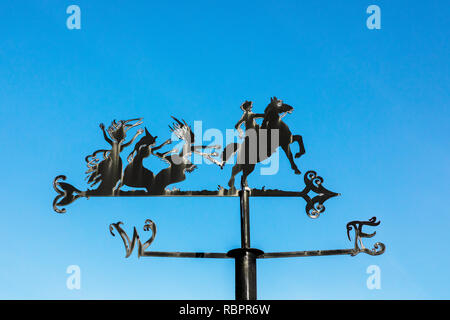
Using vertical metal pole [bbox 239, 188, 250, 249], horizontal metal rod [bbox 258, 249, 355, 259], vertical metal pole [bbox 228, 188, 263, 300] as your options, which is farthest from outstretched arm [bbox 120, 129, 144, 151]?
horizontal metal rod [bbox 258, 249, 355, 259]

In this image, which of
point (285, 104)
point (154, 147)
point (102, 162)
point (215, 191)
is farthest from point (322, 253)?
point (102, 162)


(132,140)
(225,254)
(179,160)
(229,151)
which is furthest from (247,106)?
(225,254)

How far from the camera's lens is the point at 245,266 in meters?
3.71

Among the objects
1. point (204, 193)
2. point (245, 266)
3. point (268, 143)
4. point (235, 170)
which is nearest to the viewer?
point (245, 266)

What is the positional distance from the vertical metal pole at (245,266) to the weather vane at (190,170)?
12 mm

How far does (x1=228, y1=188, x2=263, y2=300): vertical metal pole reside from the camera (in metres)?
3.64

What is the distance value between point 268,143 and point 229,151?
325 mm

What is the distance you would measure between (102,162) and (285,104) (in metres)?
1.58

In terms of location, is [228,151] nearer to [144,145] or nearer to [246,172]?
[246,172]

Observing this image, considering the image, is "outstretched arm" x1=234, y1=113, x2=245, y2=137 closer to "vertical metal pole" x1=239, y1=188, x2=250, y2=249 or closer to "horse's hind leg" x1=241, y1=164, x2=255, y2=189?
"horse's hind leg" x1=241, y1=164, x2=255, y2=189

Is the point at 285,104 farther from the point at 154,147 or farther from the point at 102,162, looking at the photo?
the point at 102,162

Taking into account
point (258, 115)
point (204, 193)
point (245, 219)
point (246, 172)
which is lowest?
point (245, 219)

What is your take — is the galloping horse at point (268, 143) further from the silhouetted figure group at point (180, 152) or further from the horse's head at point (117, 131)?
the horse's head at point (117, 131)
